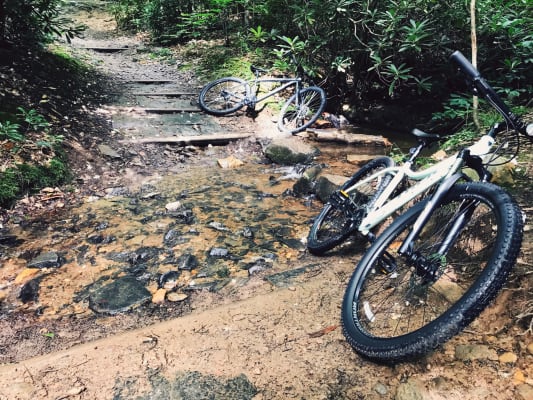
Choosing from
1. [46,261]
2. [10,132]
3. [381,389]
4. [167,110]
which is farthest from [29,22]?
[381,389]

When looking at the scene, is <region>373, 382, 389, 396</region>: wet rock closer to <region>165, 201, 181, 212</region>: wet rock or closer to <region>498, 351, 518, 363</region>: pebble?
<region>498, 351, 518, 363</region>: pebble

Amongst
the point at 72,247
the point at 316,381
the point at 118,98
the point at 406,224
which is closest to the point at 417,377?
the point at 316,381

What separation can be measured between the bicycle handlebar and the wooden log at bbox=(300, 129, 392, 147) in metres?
4.40

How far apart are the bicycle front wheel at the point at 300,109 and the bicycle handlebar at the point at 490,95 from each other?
5.09 m

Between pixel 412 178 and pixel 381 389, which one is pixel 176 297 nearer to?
pixel 381 389

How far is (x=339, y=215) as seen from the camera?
3572 mm

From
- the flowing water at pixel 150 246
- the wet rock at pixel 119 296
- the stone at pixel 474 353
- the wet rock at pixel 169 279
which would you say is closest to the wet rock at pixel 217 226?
the flowing water at pixel 150 246

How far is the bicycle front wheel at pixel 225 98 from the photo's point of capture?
7.42 meters

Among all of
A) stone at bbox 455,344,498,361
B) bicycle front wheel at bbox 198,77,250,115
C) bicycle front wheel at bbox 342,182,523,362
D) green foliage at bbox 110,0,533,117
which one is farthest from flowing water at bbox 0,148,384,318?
green foliage at bbox 110,0,533,117

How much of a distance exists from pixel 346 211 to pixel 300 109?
4.49 metres

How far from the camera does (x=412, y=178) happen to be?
105 inches

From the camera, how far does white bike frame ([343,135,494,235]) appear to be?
206cm

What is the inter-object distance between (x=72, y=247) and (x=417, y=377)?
3021 millimetres

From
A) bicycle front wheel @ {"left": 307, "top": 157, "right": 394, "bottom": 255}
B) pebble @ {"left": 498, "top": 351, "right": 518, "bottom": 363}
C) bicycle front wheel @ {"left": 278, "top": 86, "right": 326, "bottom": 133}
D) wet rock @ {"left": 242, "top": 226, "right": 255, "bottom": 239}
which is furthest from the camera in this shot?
bicycle front wheel @ {"left": 278, "top": 86, "right": 326, "bottom": 133}
